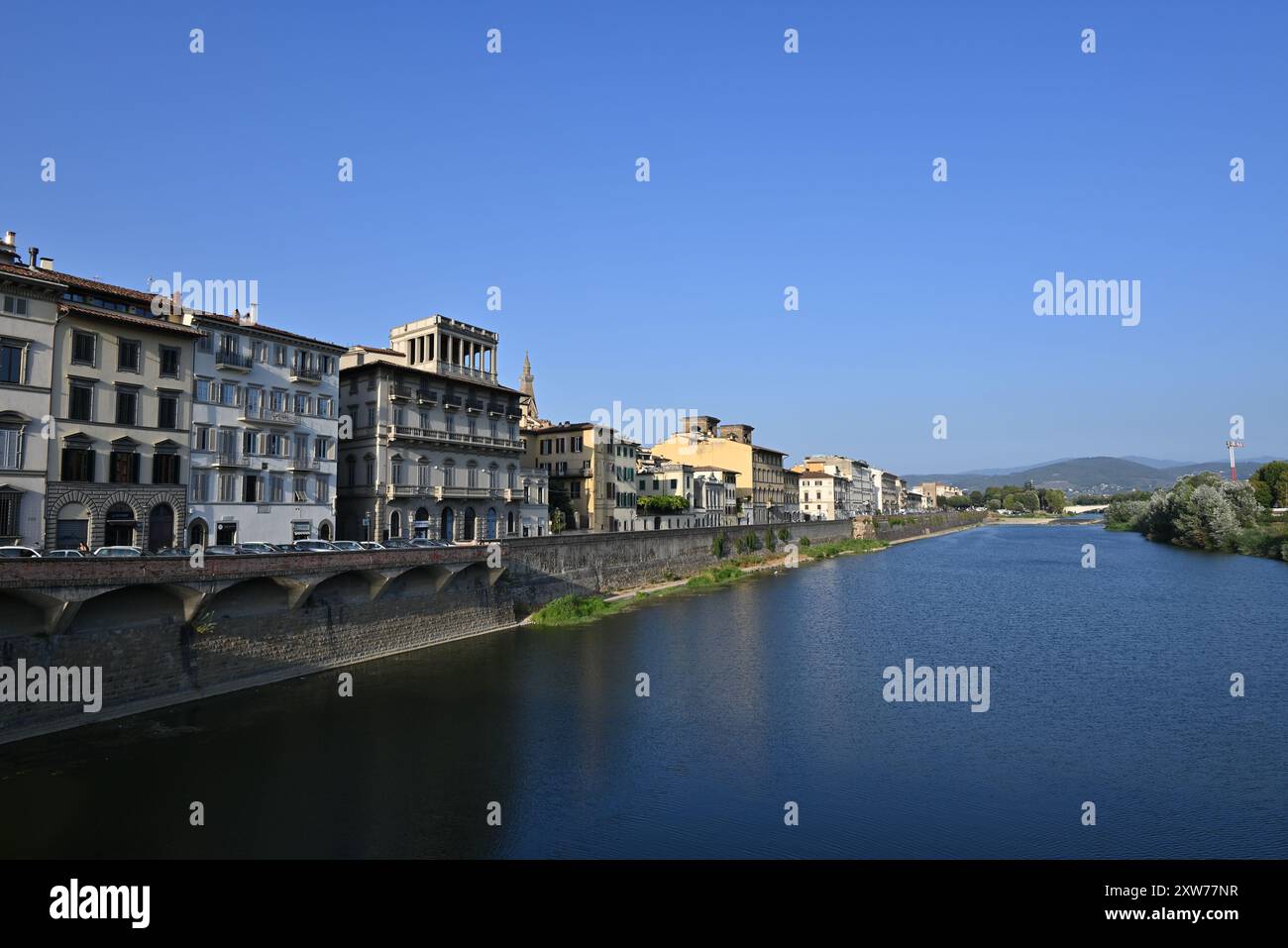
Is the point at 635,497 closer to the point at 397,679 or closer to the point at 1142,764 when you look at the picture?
the point at 397,679

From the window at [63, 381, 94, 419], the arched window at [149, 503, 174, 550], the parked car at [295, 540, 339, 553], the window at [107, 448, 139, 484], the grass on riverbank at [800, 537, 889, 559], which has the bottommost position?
the grass on riverbank at [800, 537, 889, 559]

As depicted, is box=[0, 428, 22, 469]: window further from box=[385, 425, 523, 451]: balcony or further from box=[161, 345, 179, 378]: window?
box=[385, 425, 523, 451]: balcony

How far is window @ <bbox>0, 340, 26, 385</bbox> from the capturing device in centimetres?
3247

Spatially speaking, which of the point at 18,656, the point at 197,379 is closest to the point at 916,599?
the point at 197,379

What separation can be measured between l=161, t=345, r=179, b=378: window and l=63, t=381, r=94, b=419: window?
3938 mm

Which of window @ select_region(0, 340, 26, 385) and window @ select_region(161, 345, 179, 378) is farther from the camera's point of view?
window @ select_region(161, 345, 179, 378)

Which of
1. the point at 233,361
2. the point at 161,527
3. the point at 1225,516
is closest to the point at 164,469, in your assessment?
the point at 161,527

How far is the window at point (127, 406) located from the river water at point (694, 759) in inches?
615

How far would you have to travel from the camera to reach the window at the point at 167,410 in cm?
3912

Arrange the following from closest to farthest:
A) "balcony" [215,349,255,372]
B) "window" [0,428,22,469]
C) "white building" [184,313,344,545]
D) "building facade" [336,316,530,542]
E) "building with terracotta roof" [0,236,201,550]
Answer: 1. "window" [0,428,22,469]
2. "building with terracotta roof" [0,236,201,550]
3. "white building" [184,313,344,545]
4. "balcony" [215,349,255,372]
5. "building facade" [336,316,530,542]

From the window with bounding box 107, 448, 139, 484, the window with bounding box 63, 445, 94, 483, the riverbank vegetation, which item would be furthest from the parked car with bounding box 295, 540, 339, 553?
the riverbank vegetation

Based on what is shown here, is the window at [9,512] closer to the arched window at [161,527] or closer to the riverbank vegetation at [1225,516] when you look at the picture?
the arched window at [161,527]

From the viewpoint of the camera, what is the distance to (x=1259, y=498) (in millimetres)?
130125
